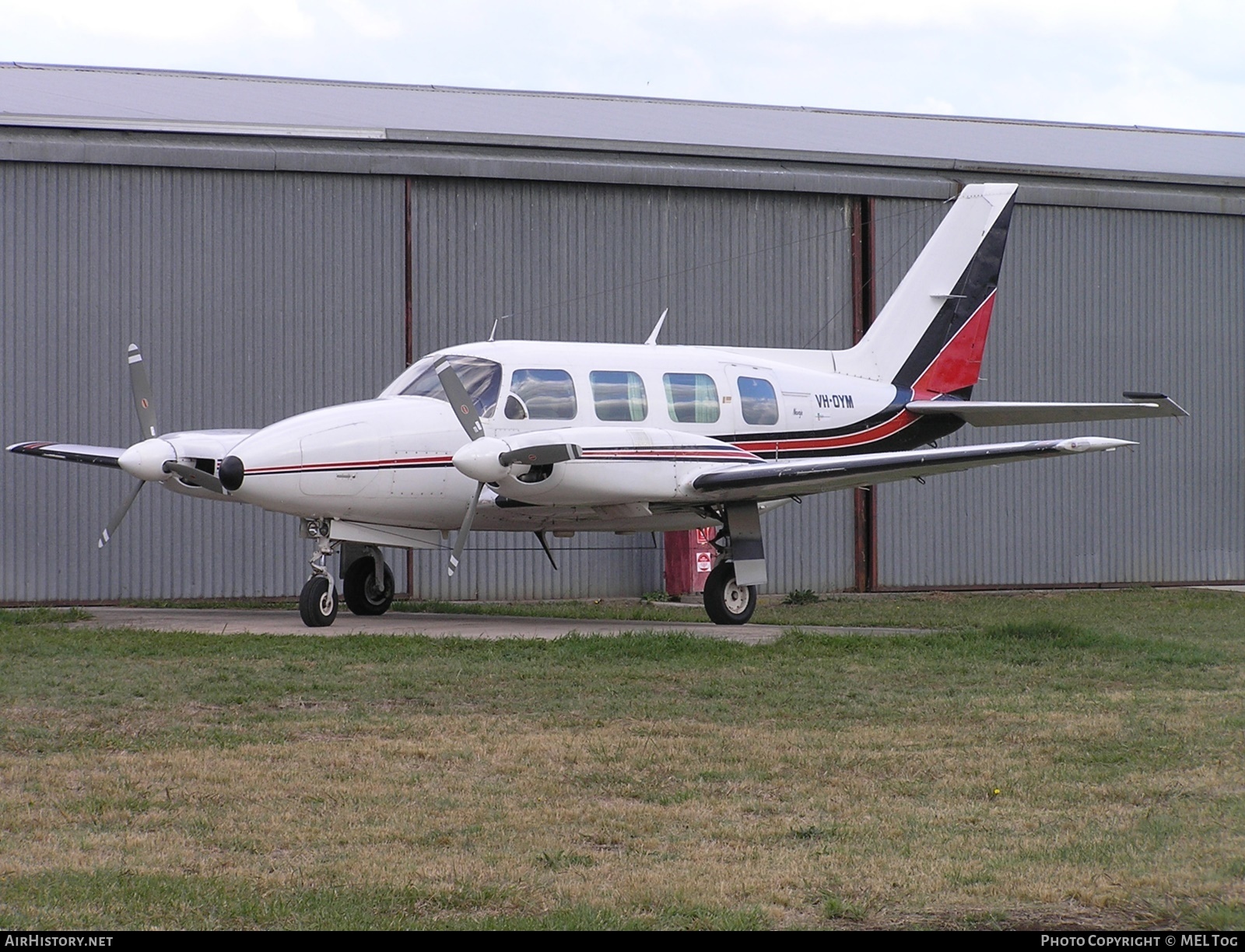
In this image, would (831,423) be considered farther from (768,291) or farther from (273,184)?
(273,184)

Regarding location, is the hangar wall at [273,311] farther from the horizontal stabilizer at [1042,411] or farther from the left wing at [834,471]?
the left wing at [834,471]

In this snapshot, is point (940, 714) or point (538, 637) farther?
A: point (538, 637)

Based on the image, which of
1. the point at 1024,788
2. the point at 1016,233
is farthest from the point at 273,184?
the point at 1024,788

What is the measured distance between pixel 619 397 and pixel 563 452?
201cm

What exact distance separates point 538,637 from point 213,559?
8562 mm

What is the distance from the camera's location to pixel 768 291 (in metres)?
23.1

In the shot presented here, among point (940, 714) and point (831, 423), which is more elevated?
point (831, 423)

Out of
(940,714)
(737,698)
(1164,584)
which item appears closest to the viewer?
(940,714)

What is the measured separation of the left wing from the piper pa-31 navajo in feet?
0.08

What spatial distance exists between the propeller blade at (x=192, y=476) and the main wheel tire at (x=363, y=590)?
2.51m

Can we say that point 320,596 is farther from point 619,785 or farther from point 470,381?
point 619,785

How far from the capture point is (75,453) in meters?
17.1

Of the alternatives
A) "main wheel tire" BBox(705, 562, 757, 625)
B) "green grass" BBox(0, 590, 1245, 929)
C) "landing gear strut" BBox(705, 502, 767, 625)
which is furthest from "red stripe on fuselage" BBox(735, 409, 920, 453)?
"green grass" BBox(0, 590, 1245, 929)

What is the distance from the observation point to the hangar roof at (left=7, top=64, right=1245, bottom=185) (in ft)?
71.5
